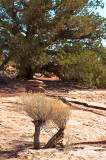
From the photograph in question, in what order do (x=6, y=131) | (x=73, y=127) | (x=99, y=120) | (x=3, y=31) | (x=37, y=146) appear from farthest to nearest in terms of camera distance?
(x=3, y=31), (x=99, y=120), (x=73, y=127), (x=6, y=131), (x=37, y=146)

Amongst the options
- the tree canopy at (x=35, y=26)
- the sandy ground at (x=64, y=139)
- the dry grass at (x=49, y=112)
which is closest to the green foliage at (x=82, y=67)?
the tree canopy at (x=35, y=26)

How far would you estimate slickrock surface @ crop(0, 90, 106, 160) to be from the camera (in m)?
3.24

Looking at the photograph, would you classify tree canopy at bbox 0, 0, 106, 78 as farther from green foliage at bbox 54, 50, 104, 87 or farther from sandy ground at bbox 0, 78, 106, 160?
sandy ground at bbox 0, 78, 106, 160

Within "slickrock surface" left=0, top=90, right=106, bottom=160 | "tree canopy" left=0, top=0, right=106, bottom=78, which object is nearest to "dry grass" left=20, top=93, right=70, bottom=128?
"slickrock surface" left=0, top=90, right=106, bottom=160

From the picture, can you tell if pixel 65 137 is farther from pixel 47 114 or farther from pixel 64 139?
pixel 47 114

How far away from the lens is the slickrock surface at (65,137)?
3240mm

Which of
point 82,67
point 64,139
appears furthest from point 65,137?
point 82,67

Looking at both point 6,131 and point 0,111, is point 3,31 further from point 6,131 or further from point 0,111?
point 6,131

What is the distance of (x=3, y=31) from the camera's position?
1212 centimetres

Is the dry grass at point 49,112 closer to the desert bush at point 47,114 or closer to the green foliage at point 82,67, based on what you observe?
the desert bush at point 47,114

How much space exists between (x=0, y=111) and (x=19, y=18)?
7.95 m

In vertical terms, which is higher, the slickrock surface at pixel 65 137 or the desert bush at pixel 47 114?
the desert bush at pixel 47 114

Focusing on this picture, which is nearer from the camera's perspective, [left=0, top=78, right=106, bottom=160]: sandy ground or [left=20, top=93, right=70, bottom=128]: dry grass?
[left=0, top=78, right=106, bottom=160]: sandy ground

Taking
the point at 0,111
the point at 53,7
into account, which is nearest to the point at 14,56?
the point at 53,7
